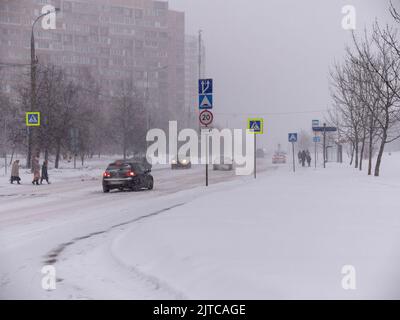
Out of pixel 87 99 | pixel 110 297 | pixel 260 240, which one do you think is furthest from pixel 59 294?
pixel 87 99

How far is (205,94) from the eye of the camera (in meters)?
19.5

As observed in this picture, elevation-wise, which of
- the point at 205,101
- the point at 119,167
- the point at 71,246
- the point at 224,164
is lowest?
the point at 224,164

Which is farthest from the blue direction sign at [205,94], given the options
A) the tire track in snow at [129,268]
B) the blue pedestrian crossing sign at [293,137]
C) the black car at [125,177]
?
the blue pedestrian crossing sign at [293,137]

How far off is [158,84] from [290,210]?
148m

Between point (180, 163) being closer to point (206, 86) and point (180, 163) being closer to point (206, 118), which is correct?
point (206, 86)

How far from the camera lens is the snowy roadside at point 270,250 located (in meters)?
5.53

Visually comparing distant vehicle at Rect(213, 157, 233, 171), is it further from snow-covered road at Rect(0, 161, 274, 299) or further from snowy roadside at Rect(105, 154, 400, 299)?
snowy roadside at Rect(105, 154, 400, 299)

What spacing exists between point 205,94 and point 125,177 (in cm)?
531

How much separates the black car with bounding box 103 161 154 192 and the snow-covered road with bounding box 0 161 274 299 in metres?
3.78

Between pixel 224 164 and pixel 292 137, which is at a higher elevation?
pixel 292 137

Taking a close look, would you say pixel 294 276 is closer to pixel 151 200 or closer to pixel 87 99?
Answer: pixel 151 200


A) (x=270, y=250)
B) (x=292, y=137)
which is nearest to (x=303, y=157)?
(x=292, y=137)

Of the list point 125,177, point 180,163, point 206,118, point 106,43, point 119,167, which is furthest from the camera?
point 106,43

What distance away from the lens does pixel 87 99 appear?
7250 centimetres
